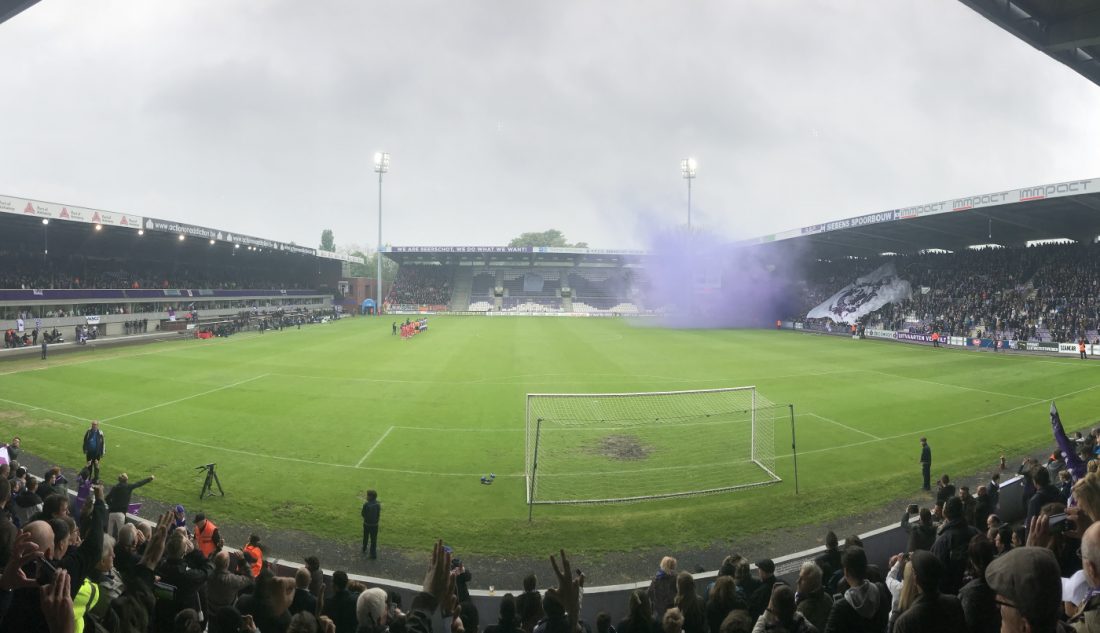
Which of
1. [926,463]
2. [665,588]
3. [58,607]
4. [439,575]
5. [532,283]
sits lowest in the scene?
[926,463]

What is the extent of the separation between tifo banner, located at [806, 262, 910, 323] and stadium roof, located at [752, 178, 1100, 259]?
2688 mm

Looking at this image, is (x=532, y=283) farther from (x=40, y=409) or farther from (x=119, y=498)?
(x=119, y=498)

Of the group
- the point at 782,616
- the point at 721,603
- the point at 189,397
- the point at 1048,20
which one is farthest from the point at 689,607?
the point at 189,397

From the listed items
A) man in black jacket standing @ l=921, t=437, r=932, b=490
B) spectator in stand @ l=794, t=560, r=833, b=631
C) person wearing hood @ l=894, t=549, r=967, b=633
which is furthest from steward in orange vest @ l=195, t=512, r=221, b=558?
man in black jacket standing @ l=921, t=437, r=932, b=490

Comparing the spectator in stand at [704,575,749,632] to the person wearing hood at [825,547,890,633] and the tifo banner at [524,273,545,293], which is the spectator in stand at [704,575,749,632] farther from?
the tifo banner at [524,273,545,293]

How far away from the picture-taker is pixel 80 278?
42188 millimetres

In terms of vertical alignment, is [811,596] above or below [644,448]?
above

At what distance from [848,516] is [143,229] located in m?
45.1

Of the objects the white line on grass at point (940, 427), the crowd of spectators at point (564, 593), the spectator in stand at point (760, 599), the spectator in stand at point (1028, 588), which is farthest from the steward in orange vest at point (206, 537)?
the white line on grass at point (940, 427)

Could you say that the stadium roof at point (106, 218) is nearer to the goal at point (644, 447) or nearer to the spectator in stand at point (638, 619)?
the goal at point (644, 447)

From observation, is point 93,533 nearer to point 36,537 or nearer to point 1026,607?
point 36,537

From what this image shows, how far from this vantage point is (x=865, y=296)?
46.7 metres

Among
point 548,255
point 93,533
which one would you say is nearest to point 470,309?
point 548,255

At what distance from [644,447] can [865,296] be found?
136 ft
